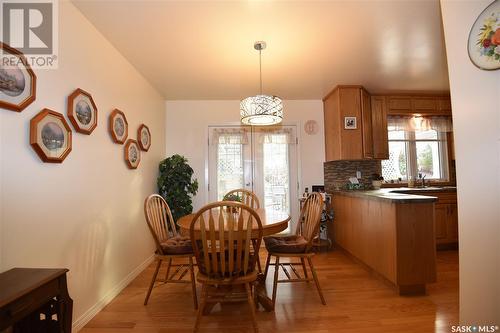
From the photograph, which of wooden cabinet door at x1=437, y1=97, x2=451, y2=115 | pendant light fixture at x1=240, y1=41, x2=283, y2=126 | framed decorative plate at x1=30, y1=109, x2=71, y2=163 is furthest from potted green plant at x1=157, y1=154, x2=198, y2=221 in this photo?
wooden cabinet door at x1=437, y1=97, x2=451, y2=115

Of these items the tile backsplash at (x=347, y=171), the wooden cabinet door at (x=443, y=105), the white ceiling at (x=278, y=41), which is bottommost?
the tile backsplash at (x=347, y=171)

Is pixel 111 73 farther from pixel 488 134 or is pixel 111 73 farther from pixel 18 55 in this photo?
pixel 488 134

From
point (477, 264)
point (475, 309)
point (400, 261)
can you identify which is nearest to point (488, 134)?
point (477, 264)

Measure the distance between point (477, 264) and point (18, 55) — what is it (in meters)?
2.75

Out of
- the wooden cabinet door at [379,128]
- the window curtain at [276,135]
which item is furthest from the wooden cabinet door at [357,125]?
the window curtain at [276,135]

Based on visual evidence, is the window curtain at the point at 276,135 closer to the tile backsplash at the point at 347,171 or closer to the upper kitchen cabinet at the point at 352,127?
the upper kitchen cabinet at the point at 352,127

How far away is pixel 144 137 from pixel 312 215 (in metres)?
2.24

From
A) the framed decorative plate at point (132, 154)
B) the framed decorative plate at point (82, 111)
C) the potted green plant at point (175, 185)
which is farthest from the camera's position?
the potted green plant at point (175, 185)

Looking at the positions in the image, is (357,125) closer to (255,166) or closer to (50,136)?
(255,166)

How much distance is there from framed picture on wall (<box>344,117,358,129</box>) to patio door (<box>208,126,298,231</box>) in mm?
1007

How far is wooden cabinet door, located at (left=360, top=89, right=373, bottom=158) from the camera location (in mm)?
3551

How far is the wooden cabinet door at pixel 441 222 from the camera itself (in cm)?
343

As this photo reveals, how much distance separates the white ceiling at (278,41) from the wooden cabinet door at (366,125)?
0.89 feet

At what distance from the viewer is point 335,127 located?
12.1ft
